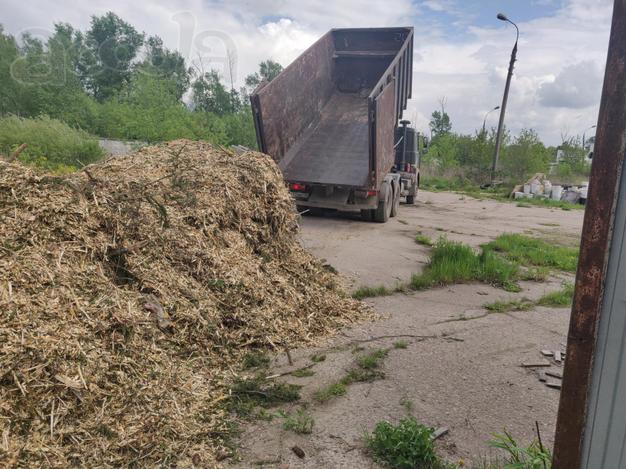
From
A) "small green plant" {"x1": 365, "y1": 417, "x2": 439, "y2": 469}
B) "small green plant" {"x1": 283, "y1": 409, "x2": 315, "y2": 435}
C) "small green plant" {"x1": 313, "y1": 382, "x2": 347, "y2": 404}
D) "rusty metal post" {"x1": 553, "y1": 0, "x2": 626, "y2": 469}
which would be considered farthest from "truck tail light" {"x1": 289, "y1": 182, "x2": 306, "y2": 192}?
"rusty metal post" {"x1": 553, "y1": 0, "x2": 626, "y2": 469}

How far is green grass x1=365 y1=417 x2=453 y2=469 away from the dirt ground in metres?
0.09

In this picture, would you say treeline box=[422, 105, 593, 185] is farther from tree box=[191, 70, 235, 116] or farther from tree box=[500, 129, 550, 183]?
tree box=[191, 70, 235, 116]

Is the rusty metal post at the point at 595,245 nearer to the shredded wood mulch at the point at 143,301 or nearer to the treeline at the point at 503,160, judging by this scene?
the shredded wood mulch at the point at 143,301

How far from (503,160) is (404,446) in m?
28.2

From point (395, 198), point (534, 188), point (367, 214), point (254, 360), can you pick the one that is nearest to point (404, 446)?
point (254, 360)

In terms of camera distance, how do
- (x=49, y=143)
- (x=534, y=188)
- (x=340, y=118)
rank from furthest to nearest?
(x=534, y=188) < (x=340, y=118) < (x=49, y=143)

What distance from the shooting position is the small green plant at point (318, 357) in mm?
3604

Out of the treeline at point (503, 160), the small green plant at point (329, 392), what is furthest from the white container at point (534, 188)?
the small green plant at point (329, 392)

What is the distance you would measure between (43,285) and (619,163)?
298 cm

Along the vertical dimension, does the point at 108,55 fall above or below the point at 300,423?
above

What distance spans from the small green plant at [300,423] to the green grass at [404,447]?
36 centimetres

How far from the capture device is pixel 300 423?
8.86 ft

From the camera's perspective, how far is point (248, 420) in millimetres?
2771

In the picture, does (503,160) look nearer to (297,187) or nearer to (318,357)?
(297,187)
